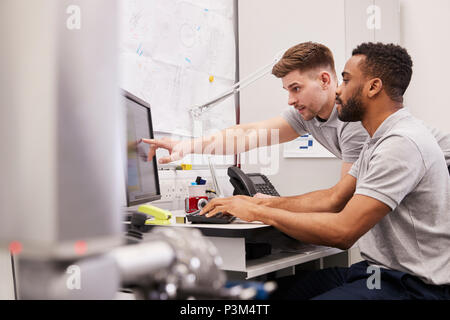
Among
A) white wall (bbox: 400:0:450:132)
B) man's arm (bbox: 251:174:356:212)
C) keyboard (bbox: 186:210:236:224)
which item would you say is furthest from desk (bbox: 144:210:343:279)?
white wall (bbox: 400:0:450:132)

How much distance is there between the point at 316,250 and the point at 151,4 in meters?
1.30

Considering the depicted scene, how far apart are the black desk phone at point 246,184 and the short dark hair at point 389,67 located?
66 centimetres

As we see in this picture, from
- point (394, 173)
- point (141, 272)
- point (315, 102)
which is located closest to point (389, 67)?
point (394, 173)

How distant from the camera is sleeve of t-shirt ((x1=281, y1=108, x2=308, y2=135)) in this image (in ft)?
6.57

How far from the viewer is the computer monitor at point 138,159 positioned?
4.62 ft

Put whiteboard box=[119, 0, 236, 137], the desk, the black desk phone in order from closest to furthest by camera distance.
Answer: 1. the desk
2. the black desk phone
3. whiteboard box=[119, 0, 236, 137]

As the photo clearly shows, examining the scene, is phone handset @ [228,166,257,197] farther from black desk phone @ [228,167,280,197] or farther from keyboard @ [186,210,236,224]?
keyboard @ [186,210,236,224]

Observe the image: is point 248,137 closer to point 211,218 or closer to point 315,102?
point 315,102

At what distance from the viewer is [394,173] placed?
3.89 ft

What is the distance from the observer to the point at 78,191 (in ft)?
0.91

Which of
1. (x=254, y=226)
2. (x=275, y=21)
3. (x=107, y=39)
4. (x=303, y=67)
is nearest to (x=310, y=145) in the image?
(x=303, y=67)

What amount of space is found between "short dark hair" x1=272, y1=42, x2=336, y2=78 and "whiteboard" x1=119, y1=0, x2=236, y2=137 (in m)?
0.54

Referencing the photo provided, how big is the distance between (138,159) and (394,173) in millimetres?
809

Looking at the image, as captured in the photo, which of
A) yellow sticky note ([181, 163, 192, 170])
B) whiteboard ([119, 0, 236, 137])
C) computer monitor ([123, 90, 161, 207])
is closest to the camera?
computer monitor ([123, 90, 161, 207])
